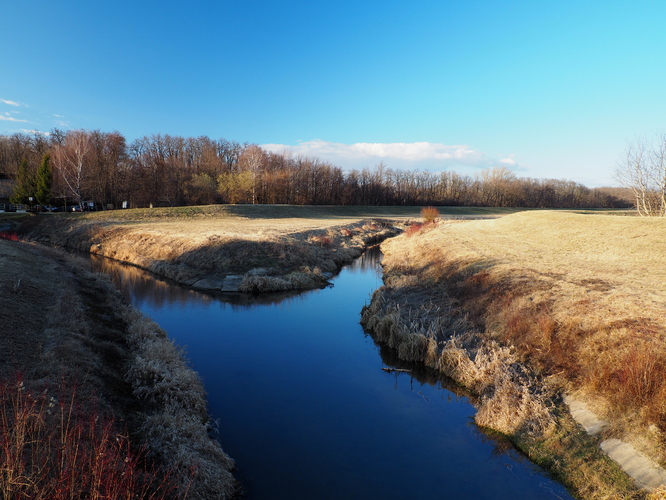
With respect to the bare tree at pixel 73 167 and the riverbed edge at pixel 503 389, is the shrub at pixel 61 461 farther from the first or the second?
the bare tree at pixel 73 167

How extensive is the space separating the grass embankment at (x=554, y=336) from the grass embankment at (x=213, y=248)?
22.5ft

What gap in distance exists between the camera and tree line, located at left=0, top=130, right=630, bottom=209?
168 ft

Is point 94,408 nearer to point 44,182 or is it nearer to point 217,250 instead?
point 217,250

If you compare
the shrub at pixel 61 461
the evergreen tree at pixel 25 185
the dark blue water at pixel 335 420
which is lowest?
the dark blue water at pixel 335 420

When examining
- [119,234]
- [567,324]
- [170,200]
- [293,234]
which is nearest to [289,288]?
[293,234]

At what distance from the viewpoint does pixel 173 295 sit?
1922 cm

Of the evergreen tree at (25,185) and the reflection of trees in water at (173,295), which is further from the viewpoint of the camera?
the evergreen tree at (25,185)

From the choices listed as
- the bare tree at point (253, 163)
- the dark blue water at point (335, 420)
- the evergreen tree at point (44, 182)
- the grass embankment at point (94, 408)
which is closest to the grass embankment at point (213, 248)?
the evergreen tree at point (44, 182)

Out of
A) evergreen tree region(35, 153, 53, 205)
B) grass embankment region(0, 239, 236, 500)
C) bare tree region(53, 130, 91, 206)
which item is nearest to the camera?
grass embankment region(0, 239, 236, 500)

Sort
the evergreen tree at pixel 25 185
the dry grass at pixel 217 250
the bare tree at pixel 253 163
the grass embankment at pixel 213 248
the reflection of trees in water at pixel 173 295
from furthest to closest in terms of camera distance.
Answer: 1. the bare tree at pixel 253 163
2. the evergreen tree at pixel 25 185
3. the dry grass at pixel 217 250
4. the grass embankment at pixel 213 248
5. the reflection of trees in water at pixel 173 295

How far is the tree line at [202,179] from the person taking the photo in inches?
2016

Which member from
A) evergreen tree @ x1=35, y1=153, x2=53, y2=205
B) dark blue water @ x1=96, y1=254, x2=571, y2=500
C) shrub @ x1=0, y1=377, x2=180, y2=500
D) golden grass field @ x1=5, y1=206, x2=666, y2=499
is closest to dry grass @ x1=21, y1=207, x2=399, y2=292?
golden grass field @ x1=5, y1=206, x2=666, y2=499

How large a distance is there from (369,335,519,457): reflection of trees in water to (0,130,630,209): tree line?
51.7m

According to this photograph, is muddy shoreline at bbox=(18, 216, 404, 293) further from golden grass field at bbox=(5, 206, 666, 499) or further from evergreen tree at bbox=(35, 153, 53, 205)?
evergreen tree at bbox=(35, 153, 53, 205)
